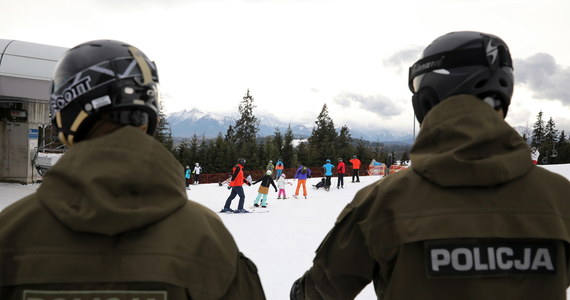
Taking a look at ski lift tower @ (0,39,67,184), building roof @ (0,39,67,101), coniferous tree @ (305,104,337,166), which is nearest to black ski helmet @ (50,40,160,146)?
building roof @ (0,39,67,101)

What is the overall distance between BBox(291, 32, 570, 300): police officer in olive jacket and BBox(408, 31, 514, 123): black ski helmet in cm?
14

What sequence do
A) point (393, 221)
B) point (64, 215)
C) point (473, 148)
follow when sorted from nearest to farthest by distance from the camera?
1. point (64, 215)
2. point (473, 148)
3. point (393, 221)

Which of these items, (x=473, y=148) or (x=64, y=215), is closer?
(x=64, y=215)

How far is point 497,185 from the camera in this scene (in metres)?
1.39

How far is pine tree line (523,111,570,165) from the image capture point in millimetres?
69625

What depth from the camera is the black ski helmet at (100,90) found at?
5.14 feet

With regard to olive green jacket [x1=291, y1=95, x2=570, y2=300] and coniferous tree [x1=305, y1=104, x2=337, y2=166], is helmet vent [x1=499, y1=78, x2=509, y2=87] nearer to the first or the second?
olive green jacket [x1=291, y1=95, x2=570, y2=300]

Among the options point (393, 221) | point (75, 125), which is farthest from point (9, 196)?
point (393, 221)

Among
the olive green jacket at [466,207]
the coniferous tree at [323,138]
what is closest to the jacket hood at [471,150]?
the olive green jacket at [466,207]

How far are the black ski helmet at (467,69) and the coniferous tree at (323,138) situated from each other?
5718 cm

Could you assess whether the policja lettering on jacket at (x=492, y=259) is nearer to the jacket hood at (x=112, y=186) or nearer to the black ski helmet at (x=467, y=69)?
the black ski helmet at (x=467, y=69)

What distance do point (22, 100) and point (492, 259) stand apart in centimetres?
1898

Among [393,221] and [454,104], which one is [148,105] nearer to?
[393,221]

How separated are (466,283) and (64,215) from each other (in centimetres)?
143
